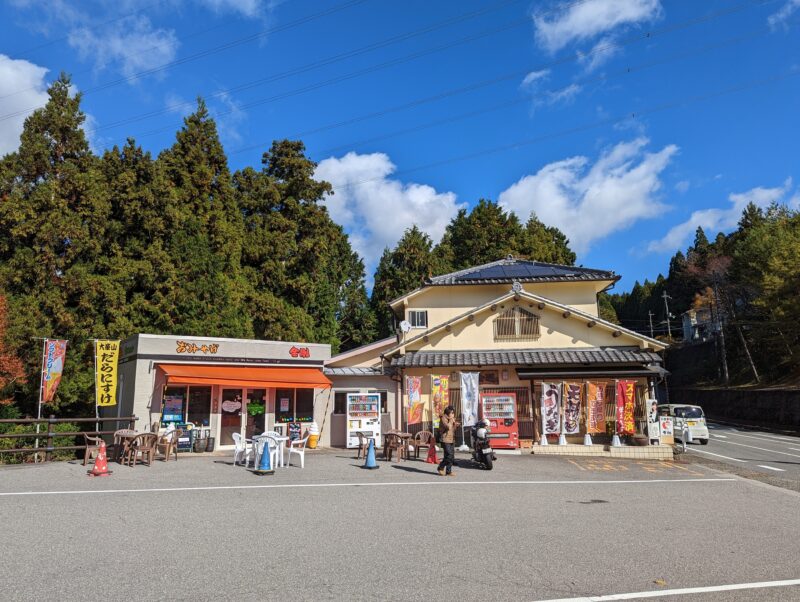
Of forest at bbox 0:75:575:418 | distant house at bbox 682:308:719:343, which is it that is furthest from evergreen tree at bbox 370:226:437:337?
distant house at bbox 682:308:719:343

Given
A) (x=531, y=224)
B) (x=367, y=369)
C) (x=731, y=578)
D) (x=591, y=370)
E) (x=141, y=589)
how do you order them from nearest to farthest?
1. (x=141, y=589)
2. (x=731, y=578)
3. (x=591, y=370)
4. (x=367, y=369)
5. (x=531, y=224)

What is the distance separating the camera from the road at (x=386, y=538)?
502 centimetres

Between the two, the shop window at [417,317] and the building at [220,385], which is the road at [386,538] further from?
the shop window at [417,317]

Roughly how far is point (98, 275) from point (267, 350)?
978 centimetres

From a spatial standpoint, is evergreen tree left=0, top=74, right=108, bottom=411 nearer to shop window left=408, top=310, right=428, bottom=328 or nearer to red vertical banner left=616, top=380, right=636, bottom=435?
shop window left=408, top=310, right=428, bottom=328

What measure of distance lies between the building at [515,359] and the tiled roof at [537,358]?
3 cm

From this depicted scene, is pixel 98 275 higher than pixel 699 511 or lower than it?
higher

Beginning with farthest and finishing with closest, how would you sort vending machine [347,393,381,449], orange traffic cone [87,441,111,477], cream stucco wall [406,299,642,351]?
cream stucco wall [406,299,642,351] → vending machine [347,393,381,449] → orange traffic cone [87,441,111,477]

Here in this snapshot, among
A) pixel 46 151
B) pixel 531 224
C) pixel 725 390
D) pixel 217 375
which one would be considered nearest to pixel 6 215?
pixel 46 151

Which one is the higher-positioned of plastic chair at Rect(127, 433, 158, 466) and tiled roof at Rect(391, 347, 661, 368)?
tiled roof at Rect(391, 347, 661, 368)

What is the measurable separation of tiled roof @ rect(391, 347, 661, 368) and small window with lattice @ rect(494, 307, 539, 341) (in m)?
0.73

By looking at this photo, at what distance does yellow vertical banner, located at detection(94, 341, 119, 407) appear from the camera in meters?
16.7

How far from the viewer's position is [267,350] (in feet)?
62.3

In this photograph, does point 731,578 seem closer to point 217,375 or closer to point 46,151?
point 217,375
